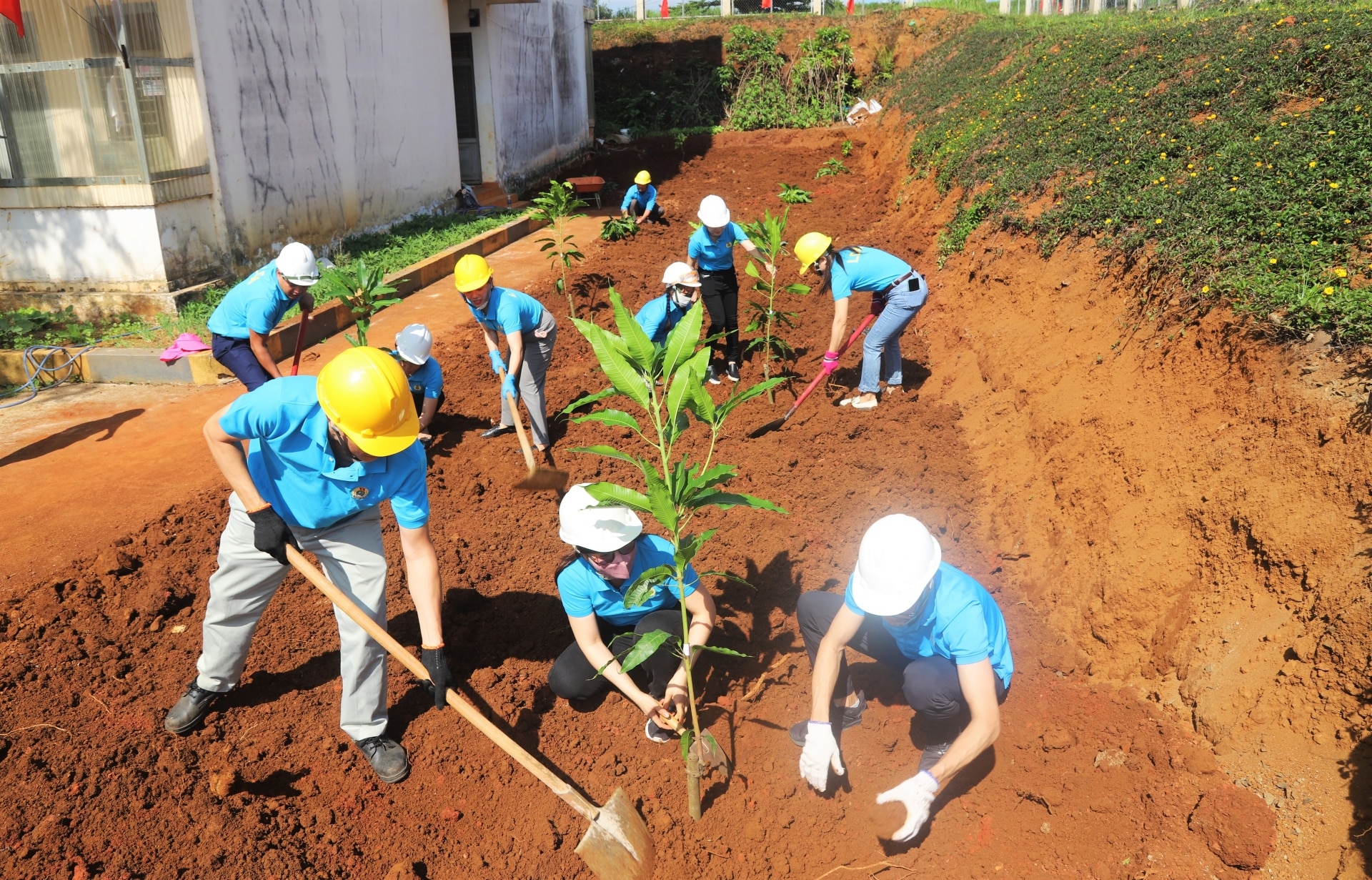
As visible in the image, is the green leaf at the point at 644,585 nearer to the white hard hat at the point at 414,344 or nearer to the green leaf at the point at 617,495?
the green leaf at the point at 617,495

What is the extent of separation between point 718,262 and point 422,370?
255cm

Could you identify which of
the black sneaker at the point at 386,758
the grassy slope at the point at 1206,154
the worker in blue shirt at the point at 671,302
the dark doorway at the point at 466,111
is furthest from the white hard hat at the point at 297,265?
the dark doorway at the point at 466,111

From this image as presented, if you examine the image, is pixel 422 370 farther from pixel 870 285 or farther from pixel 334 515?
pixel 870 285

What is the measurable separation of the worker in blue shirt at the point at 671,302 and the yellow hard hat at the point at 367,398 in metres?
3.06

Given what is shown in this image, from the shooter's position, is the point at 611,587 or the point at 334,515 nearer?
the point at 334,515

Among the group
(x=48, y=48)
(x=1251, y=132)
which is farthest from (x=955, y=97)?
(x=48, y=48)

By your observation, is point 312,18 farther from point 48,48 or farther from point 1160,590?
point 1160,590

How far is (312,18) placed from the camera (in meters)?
9.66

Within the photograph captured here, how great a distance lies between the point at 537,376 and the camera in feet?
19.0

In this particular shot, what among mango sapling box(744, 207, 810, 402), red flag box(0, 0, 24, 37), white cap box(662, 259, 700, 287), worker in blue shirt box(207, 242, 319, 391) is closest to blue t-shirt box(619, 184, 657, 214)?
mango sapling box(744, 207, 810, 402)

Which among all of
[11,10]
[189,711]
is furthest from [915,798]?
[11,10]

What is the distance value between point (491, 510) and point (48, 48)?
257 inches

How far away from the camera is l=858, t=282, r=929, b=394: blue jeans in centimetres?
598

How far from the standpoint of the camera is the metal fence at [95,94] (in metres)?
7.45
